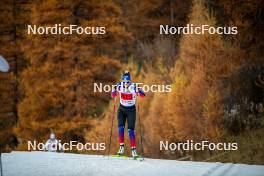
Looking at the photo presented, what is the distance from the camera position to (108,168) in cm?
886

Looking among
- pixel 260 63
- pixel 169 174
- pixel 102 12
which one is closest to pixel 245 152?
pixel 260 63

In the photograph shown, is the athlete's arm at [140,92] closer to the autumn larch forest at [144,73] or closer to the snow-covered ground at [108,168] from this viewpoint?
the snow-covered ground at [108,168]

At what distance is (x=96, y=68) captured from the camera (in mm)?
28500

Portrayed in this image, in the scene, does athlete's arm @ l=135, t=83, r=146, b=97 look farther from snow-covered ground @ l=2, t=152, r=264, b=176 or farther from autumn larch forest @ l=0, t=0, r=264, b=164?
autumn larch forest @ l=0, t=0, r=264, b=164

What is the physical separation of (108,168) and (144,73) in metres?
12.5

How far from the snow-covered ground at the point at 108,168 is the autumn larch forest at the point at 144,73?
7263mm

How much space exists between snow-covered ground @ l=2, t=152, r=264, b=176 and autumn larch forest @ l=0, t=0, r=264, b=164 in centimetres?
726

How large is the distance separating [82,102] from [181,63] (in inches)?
396

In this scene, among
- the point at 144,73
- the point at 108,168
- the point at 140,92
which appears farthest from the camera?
the point at 144,73

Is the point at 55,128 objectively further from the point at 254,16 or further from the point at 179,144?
the point at 254,16

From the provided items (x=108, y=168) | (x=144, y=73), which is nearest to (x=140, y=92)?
(x=108, y=168)

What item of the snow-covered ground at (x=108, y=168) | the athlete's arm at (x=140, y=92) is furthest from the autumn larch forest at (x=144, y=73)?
the snow-covered ground at (x=108, y=168)

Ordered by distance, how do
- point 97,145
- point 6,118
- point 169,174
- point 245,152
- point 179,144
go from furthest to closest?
point 6,118 → point 97,145 → point 179,144 → point 245,152 → point 169,174

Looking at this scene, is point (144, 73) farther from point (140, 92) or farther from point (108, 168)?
point (108, 168)
